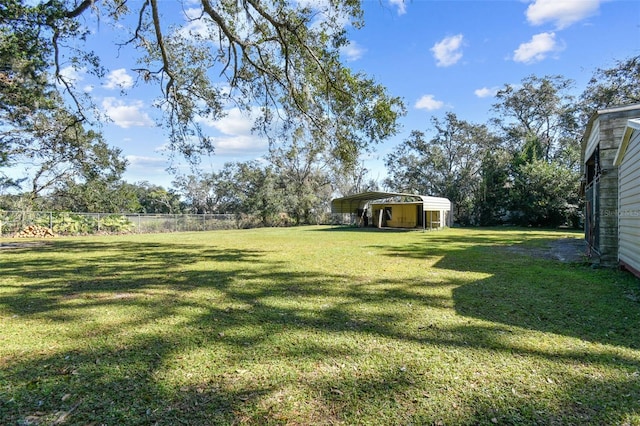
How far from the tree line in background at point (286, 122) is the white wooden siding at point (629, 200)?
485 centimetres

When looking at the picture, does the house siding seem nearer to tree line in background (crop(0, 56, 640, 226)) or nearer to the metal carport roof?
the metal carport roof

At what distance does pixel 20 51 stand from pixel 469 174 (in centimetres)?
3051

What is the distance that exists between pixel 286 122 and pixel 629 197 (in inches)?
333

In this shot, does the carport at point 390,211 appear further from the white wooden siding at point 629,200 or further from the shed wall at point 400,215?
the white wooden siding at point 629,200

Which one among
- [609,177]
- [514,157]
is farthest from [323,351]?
[514,157]

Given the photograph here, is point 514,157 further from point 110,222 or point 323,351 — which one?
point 110,222

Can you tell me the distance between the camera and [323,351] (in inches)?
114

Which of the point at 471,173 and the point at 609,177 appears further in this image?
the point at 471,173

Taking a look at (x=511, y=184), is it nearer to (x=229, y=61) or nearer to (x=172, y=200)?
(x=229, y=61)

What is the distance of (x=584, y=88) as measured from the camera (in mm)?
24672

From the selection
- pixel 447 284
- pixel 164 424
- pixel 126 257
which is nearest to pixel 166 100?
pixel 126 257

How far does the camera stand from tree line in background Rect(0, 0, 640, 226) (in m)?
7.98

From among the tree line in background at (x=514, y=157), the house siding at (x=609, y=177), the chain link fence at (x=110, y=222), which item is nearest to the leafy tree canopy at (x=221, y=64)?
the house siding at (x=609, y=177)

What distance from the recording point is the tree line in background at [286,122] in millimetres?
7977
